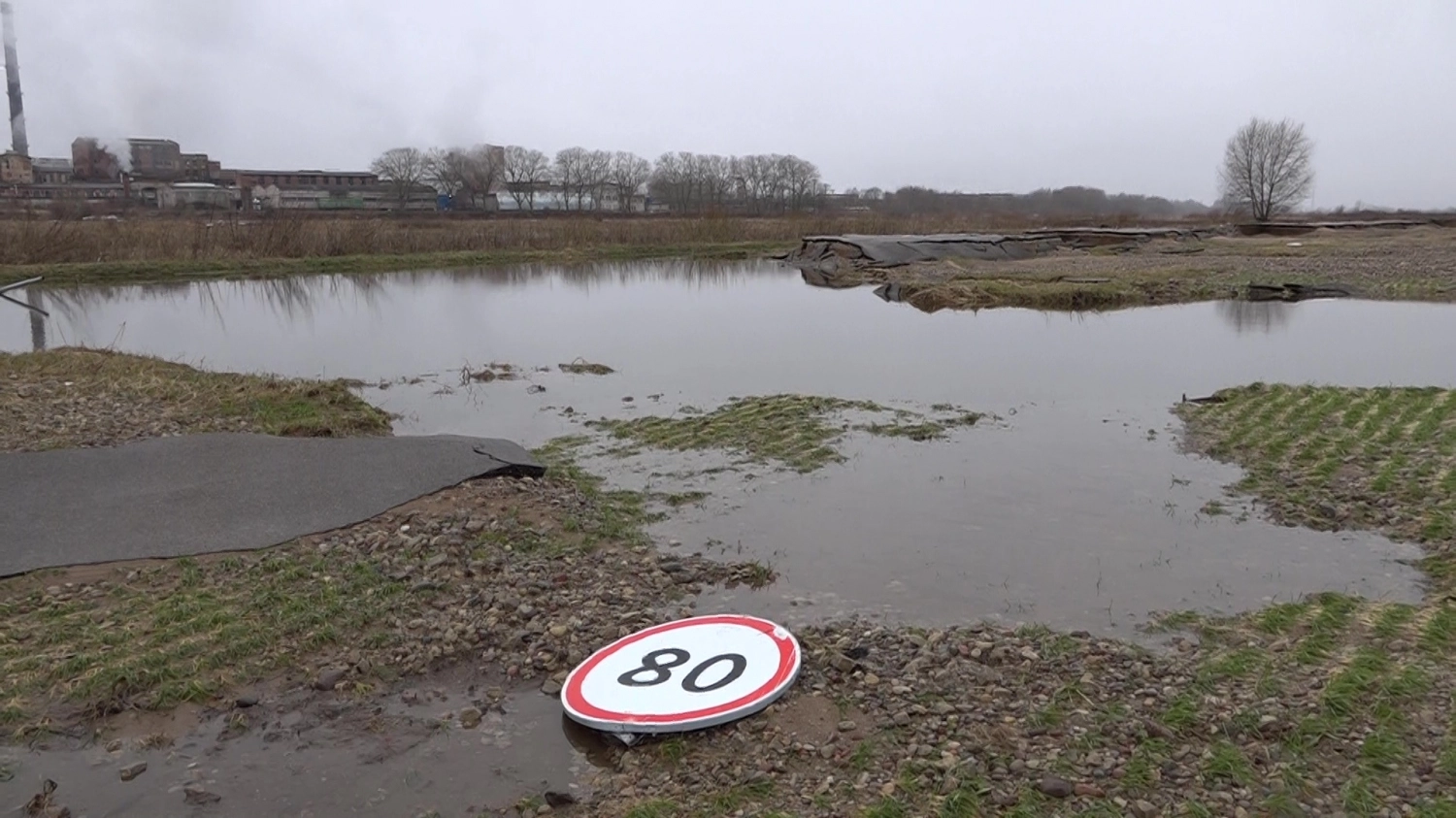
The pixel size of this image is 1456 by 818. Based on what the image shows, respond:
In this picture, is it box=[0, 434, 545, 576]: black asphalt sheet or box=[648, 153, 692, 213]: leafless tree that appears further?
box=[648, 153, 692, 213]: leafless tree

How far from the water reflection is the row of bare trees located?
5408 cm

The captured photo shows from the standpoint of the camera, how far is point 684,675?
13.6 ft

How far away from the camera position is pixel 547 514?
636cm

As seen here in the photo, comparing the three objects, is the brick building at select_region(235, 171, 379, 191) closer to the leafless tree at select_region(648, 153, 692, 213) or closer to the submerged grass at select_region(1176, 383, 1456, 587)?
the leafless tree at select_region(648, 153, 692, 213)

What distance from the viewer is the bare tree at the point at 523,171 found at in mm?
77500

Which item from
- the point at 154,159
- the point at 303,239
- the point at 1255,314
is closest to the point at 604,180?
the point at 154,159

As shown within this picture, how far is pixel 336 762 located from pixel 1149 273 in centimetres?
2375

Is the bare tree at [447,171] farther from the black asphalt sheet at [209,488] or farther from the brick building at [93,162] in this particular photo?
the black asphalt sheet at [209,488]

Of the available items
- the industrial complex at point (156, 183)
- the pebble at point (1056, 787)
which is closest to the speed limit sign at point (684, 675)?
the pebble at point (1056, 787)

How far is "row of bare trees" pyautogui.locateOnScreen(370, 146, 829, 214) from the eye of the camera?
73.5 m

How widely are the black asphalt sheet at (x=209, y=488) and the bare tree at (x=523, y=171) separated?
238ft

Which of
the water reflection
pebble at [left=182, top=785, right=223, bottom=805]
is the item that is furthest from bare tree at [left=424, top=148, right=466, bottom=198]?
pebble at [left=182, top=785, right=223, bottom=805]

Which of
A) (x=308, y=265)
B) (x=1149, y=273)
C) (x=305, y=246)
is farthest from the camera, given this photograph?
(x=305, y=246)

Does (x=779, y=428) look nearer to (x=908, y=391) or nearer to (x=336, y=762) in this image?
(x=908, y=391)
